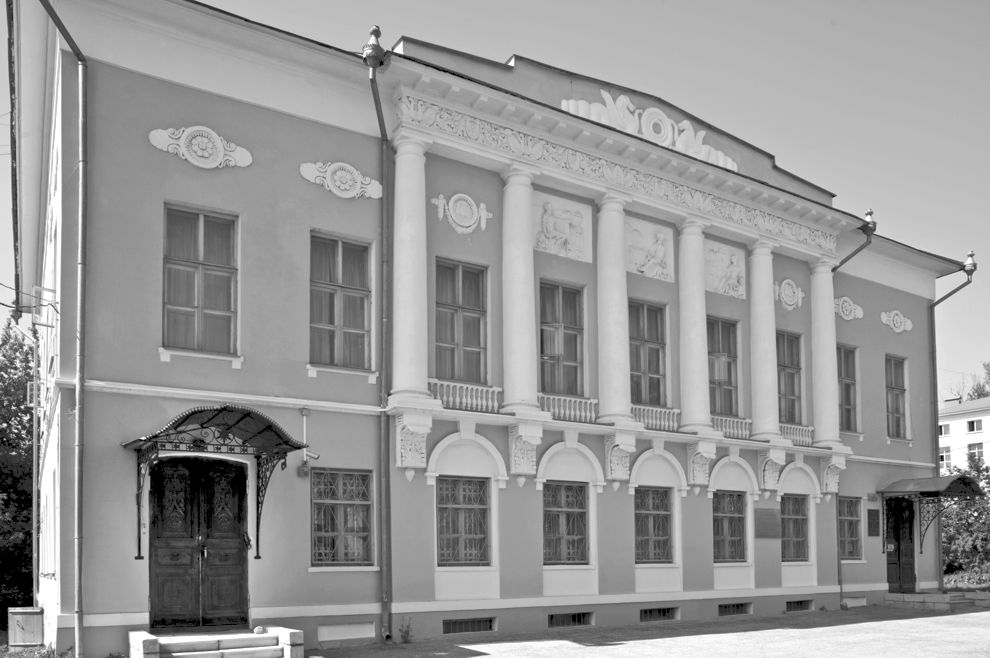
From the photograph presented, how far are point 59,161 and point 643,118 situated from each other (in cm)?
1155

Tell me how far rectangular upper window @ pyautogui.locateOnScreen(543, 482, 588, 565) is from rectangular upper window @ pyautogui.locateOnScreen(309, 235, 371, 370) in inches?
177

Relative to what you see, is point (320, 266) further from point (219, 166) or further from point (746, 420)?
point (746, 420)

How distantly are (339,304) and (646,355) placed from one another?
7.17 metres

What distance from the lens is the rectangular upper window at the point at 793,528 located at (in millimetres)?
24516

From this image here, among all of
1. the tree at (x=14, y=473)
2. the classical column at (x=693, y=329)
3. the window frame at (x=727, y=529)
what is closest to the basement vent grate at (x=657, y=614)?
the window frame at (x=727, y=529)

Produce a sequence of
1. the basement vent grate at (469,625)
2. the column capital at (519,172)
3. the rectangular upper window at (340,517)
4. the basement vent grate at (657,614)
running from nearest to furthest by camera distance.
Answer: the rectangular upper window at (340,517) → the basement vent grate at (469,625) → the column capital at (519,172) → the basement vent grate at (657,614)

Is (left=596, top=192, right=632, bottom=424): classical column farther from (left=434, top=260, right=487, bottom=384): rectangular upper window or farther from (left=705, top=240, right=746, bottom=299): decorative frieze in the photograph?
(left=705, top=240, right=746, bottom=299): decorative frieze

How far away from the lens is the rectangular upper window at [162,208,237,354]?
53.3 feet

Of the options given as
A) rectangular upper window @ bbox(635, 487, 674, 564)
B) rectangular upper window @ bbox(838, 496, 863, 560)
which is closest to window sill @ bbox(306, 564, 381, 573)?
rectangular upper window @ bbox(635, 487, 674, 564)

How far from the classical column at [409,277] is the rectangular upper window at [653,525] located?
5.81 metres

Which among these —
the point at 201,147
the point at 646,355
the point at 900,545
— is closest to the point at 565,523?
the point at 646,355

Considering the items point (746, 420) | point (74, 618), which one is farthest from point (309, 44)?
point (746, 420)

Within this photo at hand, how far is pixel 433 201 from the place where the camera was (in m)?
19.1

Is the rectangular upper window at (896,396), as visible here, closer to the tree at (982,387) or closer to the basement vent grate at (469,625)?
the basement vent grate at (469,625)
